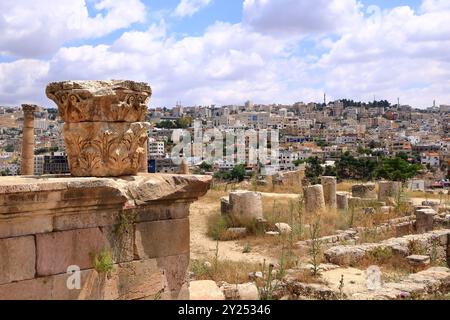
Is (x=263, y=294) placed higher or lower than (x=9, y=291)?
lower

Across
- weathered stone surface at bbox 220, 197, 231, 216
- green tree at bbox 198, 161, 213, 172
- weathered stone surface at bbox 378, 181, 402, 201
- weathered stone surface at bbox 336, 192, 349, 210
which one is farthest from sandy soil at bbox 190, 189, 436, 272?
green tree at bbox 198, 161, 213, 172

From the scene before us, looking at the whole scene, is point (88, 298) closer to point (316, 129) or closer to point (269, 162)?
point (269, 162)

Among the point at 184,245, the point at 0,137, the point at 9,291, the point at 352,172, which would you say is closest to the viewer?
the point at 9,291

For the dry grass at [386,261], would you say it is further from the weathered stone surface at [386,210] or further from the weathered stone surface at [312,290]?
the weathered stone surface at [386,210]

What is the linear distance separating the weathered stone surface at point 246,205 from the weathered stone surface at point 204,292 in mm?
7958

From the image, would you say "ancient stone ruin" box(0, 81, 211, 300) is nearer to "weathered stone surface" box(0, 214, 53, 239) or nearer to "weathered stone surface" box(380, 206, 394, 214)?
"weathered stone surface" box(0, 214, 53, 239)

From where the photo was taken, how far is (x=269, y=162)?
2459 inches

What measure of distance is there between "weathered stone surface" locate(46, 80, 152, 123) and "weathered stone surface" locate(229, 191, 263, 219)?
30.8 ft

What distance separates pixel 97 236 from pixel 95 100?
1258 mm

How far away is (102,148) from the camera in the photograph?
4582mm

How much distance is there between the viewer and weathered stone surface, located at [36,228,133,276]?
3.90m

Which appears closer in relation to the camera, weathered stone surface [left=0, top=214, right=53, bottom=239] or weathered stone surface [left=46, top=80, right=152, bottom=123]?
weathered stone surface [left=0, top=214, right=53, bottom=239]
